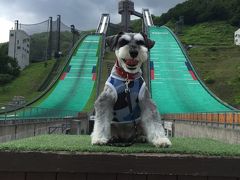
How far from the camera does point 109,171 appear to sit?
3832mm

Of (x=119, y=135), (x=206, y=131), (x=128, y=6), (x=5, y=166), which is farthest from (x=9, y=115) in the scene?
(x=128, y=6)

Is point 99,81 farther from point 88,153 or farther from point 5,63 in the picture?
point 88,153

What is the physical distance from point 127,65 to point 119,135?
2.83 ft

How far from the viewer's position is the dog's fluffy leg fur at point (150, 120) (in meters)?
4.93

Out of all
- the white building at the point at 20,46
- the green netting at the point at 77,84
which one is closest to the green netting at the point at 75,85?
the green netting at the point at 77,84

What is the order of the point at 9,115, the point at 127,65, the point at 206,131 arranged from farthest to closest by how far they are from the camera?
the point at 206,131
the point at 9,115
the point at 127,65

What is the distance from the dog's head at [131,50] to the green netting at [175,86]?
28.5 meters

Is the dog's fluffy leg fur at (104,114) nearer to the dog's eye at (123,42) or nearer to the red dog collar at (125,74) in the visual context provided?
the red dog collar at (125,74)

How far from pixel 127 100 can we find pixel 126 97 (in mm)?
41

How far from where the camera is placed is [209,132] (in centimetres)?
1838

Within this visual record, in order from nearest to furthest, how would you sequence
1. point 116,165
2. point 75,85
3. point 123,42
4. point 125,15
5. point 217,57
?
point 116,165 → point 123,42 → point 75,85 → point 125,15 → point 217,57

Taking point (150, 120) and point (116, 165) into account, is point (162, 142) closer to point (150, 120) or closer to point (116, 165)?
point (150, 120)

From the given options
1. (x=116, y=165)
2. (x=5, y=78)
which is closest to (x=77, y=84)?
(x=5, y=78)

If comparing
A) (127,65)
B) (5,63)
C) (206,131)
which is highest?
(5,63)
